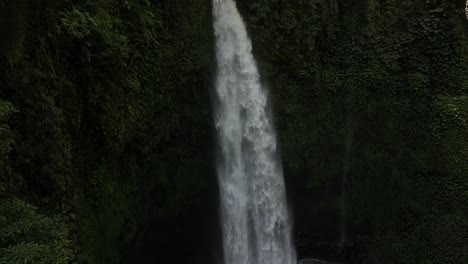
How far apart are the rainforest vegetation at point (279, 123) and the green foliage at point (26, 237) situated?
126 centimetres

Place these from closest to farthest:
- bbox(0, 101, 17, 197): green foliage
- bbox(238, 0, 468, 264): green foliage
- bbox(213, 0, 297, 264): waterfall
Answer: bbox(0, 101, 17, 197): green foliage → bbox(213, 0, 297, 264): waterfall → bbox(238, 0, 468, 264): green foliage

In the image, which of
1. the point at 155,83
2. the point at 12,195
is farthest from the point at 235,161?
the point at 12,195

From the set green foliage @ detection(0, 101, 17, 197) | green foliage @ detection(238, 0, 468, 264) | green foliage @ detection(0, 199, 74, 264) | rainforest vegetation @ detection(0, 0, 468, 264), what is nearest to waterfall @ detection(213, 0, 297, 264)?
rainforest vegetation @ detection(0, 0, 468, 264)

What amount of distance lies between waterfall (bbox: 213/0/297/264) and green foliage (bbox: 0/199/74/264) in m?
5.69

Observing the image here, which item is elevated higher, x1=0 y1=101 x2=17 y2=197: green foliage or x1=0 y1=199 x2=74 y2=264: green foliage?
x1=0 y1=101 x2=17 y2=197: green foliage

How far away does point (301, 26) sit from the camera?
10.8m

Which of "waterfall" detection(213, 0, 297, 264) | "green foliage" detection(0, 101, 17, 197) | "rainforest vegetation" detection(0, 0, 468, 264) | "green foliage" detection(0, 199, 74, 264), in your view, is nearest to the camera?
"green foliage" detection(0, 199, 74, 264)

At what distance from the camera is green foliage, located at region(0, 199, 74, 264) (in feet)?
11.2

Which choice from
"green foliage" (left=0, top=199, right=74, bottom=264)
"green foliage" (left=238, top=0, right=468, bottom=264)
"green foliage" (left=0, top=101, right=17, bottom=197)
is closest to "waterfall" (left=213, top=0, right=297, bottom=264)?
"green foliage" (left=238, top=0, right=468, bottom=264)

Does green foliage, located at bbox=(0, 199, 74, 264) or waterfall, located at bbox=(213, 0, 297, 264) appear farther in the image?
waterfall, located at bbox=(213, 0, 297, 264)

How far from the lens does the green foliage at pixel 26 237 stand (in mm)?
3404

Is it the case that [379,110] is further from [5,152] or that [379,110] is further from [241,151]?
[5,152]

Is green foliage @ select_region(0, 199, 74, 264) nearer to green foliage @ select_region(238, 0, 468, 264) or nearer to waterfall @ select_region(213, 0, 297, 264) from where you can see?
waterfall @ select_region(213, 0, 297, 264)

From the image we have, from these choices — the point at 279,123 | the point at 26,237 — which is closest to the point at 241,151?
the point at 279,123
